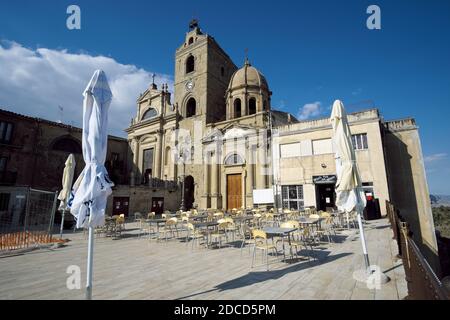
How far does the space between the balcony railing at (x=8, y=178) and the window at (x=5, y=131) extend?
10.0 ft

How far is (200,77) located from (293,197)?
764 inches

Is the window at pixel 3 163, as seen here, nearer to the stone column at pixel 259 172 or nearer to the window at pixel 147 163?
the window at pixel 147 163

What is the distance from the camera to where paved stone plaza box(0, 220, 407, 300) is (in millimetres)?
3779

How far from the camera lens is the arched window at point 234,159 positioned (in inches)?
898

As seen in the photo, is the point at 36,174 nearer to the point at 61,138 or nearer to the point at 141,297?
the point at 61,138

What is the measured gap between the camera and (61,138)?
83.0ft

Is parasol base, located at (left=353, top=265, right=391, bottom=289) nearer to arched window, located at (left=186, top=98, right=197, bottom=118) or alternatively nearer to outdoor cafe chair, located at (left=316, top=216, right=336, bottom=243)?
outdoor cafe chair, located at (left=316, top=216, right=336, bottom=243)

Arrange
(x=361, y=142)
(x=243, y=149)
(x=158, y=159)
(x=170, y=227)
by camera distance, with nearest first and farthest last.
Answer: (x=170, y=227), (x=361, y=142), (x=243, y=149), (x=158, y=159)

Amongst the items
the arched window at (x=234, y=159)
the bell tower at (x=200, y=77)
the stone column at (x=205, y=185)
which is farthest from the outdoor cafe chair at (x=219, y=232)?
the bell tower at (x=200, y=77)

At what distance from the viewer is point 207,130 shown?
26156mm

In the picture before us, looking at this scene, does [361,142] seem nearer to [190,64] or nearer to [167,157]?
[167,157]

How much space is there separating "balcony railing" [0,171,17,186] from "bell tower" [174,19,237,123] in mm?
18072

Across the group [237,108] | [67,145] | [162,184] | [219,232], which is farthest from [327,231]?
[67,145]
